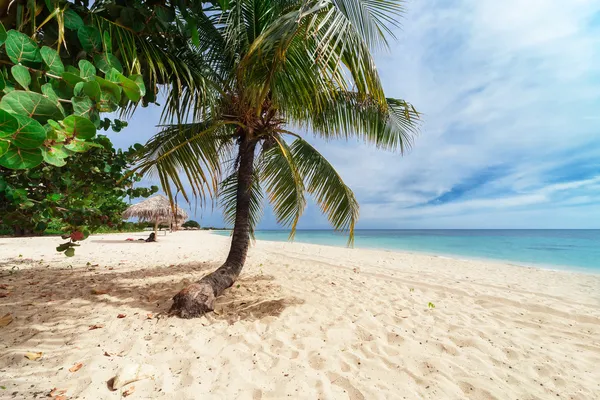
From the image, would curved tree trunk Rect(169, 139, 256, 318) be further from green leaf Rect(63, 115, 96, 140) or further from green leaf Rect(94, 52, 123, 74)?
green leaf Rect(63, 115, 96, 140)

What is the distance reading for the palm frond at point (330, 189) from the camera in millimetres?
4731

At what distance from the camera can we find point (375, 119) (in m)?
4.46

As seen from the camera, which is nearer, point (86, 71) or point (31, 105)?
point (31, 105)

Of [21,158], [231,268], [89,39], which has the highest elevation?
[89,39]

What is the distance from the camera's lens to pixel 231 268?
13.8 ft

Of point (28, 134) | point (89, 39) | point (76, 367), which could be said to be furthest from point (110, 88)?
point (76, 367)

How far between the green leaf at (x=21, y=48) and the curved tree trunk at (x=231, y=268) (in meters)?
2.87

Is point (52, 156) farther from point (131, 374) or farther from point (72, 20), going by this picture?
point (131, 374)

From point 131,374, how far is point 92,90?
202cm

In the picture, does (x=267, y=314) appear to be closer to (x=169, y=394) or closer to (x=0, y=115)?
(x=169, y=394)

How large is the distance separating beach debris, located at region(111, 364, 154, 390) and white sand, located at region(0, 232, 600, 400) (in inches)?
1.5

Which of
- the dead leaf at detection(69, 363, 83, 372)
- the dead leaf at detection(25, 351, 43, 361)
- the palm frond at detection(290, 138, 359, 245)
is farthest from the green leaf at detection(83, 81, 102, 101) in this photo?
the palm frond at detection(290, 138, 359, 245)

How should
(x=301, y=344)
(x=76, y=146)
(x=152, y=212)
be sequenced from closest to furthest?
(x=76, y=146) → (x=301, y=344) → (x=152, y=212)

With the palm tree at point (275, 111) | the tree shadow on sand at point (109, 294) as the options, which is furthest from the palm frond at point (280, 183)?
the tree shadow on sand at point (109, 294)
